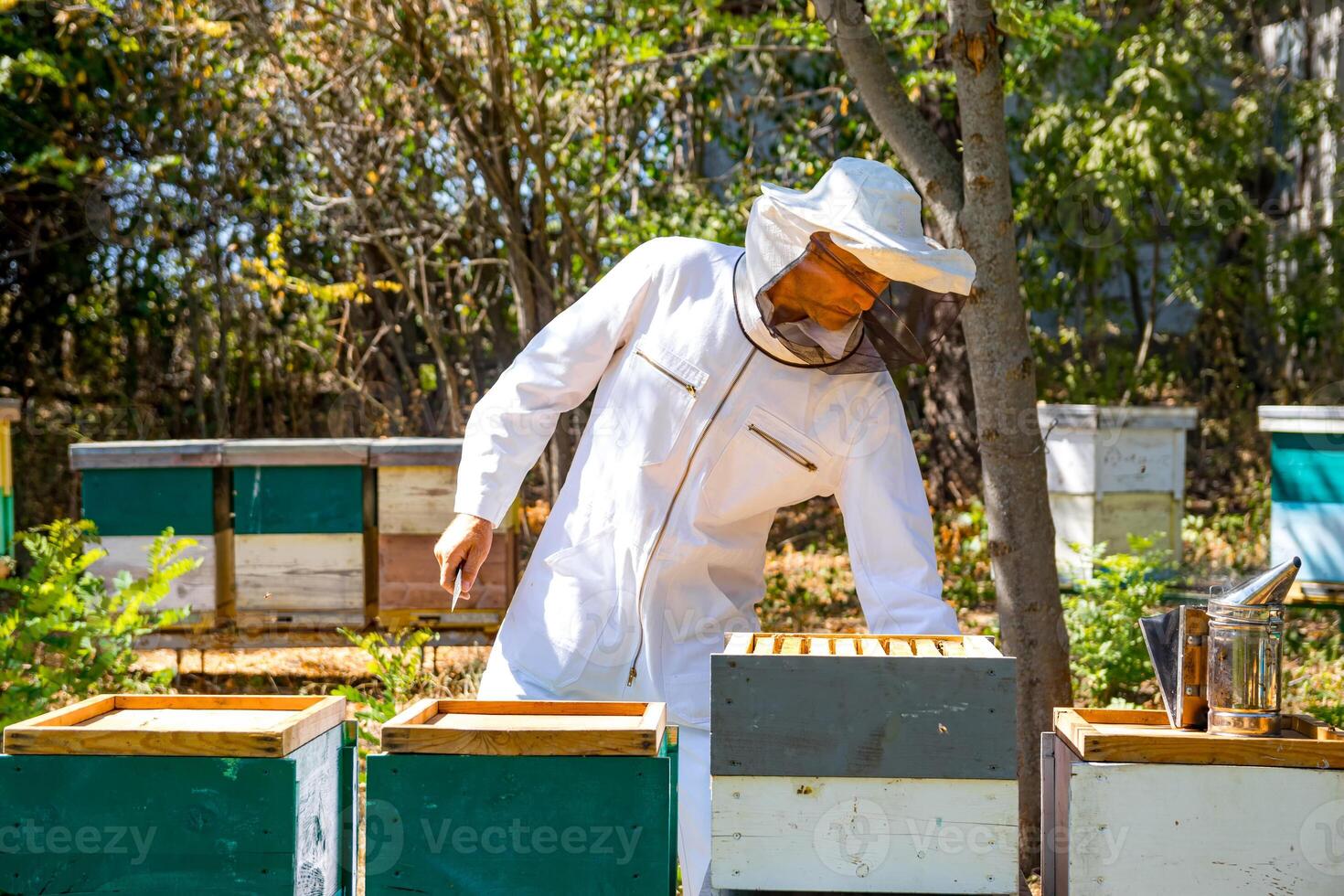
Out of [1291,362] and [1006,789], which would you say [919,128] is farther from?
[1291,362]

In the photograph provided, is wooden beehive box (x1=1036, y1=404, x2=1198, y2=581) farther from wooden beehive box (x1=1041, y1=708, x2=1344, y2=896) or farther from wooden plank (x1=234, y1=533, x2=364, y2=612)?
wooden beehive box (x1=1041, y1=708, x2=1344, y2=896)

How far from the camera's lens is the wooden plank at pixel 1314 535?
4.92m

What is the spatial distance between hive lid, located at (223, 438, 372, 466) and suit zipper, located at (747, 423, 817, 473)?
2.68 m

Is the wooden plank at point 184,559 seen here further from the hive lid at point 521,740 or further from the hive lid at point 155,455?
the hive lid at point 521,740

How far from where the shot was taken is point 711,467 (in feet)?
8.00

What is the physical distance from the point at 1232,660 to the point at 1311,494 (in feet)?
12.0

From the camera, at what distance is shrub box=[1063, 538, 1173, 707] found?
4617 mm

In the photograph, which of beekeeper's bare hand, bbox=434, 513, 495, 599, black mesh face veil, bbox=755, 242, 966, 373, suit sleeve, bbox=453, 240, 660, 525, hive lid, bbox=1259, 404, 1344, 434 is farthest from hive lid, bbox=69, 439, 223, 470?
hive lid, bbox=1259, 404, 1344, 434

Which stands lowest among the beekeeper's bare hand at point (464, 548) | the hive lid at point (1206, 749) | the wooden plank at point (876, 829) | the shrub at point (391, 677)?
the shrub at point (391, 677)

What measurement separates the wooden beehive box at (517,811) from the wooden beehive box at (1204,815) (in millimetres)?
568

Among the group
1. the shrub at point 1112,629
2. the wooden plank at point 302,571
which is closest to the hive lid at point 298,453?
the wooden plank at point 302,571

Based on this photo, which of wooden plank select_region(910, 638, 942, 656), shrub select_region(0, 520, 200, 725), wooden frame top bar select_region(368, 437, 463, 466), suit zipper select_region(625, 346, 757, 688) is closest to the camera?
wooden plank select_region(910, 638, 942, 656)

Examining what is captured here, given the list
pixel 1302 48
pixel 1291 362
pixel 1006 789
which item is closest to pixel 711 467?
pixel 1006 789

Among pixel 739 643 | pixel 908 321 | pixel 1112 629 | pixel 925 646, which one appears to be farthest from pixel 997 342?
pixel 1112 629
